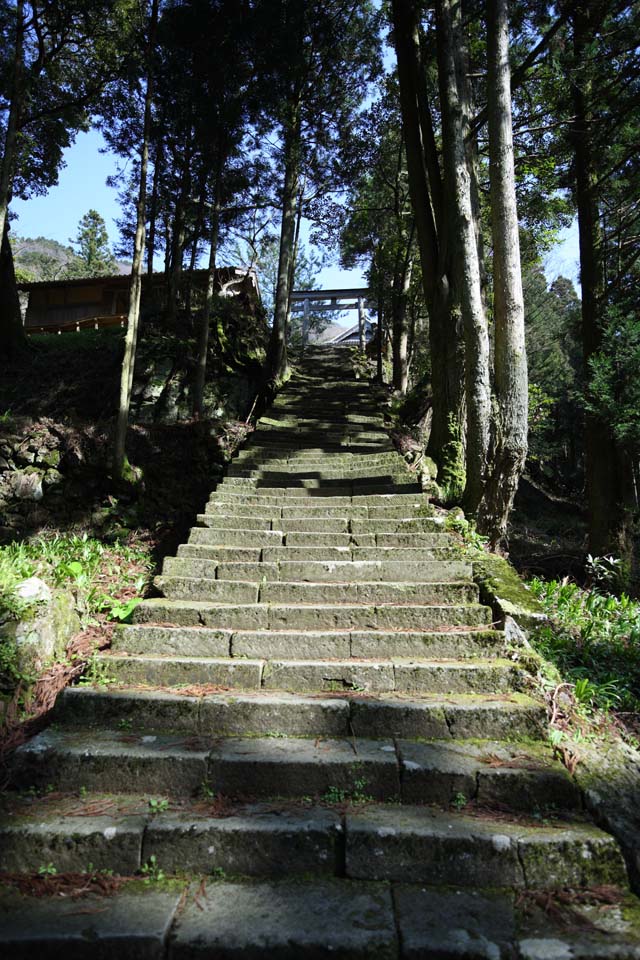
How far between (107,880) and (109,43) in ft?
43.2

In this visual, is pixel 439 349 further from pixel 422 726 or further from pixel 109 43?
pixel 109 43

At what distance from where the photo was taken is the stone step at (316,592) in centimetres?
414

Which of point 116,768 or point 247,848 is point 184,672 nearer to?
point 116,768

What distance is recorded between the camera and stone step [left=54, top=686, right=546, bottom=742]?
→ 9.78 ft

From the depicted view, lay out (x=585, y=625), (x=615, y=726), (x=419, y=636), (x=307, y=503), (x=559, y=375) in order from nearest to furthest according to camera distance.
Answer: (x=615, y=726) → (x=419, y=636) → (x=585, y=625) → (x=307, y=503) → (x=559, y=375)

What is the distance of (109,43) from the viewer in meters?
10.4

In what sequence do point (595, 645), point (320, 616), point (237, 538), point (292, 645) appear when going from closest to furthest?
1. point (292, 645)
2. point (320, 616)
3. point (595, 645)
4. point (237, 538)

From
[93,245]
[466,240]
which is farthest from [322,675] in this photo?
[93,245]

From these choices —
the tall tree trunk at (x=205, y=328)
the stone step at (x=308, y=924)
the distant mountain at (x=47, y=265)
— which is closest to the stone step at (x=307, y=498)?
the tall tree trunk at (x=205, y=328)

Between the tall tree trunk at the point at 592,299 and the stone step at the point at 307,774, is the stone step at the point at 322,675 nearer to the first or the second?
the stone step at the point at 307,774

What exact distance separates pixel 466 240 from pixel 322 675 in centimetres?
511

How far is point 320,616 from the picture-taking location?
3.88 metres

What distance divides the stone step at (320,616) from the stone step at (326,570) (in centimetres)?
55

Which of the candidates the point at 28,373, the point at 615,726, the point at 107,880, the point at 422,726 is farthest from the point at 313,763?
the point at 28,373
